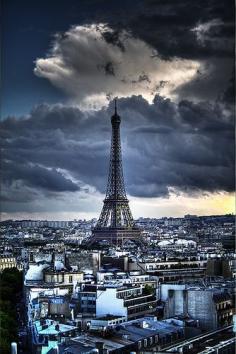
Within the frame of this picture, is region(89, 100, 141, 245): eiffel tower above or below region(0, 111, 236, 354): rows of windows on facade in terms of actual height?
above

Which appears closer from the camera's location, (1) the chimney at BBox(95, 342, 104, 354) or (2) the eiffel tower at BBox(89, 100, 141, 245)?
(1) the chimney at BBox(95, 342, 104, 354)

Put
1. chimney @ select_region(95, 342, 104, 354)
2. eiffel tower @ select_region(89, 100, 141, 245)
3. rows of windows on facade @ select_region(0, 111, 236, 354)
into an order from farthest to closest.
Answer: eiffel tower @ select_region(89, 100, 141, 245) → rows of windows on facade @ select_region(0, 111, 236, 354) → chimney @ select_region(95, 342, 104, 354)

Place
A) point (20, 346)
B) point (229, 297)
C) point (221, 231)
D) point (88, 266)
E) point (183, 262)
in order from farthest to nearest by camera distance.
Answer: point (221, 231), point (183, 262), point (88, 266), point (229, 297), point (20, 346)

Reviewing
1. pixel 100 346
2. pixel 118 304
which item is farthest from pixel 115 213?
pixel 100 346

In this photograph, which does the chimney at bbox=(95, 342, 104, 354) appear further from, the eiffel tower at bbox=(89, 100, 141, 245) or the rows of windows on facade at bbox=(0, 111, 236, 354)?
the eiffel tower at bbox=(89, 100, 141, 245)

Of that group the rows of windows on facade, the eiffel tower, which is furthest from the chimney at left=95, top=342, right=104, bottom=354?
the eiffel tower

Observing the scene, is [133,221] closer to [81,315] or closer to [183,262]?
[183,262]

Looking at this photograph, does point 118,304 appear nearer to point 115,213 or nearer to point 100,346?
point 100,346

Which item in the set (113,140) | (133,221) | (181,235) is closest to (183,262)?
(113,140)
